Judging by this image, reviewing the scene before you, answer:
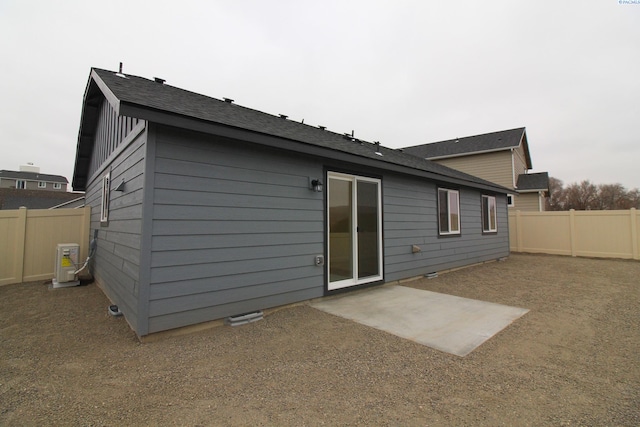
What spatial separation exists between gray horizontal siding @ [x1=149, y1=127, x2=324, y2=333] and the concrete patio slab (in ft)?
2.65

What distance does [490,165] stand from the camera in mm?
15852

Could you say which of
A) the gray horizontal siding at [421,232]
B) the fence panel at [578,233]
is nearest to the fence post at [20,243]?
the gray horizontal siding at [421,232]

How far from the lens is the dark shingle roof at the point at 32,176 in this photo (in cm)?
2970

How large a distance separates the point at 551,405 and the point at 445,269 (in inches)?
226

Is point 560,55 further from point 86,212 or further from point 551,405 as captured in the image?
point 86,212

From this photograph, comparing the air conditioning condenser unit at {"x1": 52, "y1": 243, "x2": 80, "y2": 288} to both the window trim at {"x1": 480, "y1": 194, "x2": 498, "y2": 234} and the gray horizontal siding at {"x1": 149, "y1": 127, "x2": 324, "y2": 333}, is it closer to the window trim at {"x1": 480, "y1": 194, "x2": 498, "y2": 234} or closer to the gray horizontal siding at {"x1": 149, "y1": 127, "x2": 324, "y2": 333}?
the gray horizontal siding at {"x1": 149, "y1": 127, "x2": 324, "y2": 333}

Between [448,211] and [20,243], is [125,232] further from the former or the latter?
[448,211]

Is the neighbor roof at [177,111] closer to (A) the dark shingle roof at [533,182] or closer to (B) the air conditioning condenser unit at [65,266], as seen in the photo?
(B) the air conditioning condenser unit at [65,266]

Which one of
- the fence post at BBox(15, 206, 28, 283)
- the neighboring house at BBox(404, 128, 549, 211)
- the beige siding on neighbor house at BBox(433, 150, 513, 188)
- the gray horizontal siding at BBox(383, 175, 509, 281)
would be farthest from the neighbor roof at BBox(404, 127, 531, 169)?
the fence post at BBox(15, 206, 28, 283)

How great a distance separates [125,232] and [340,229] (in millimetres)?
3275

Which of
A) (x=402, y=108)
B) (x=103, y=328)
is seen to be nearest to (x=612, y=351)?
(x=103, y=328)

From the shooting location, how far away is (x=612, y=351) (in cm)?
278

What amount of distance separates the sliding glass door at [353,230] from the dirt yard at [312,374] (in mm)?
1346

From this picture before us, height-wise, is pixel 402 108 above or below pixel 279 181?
above
